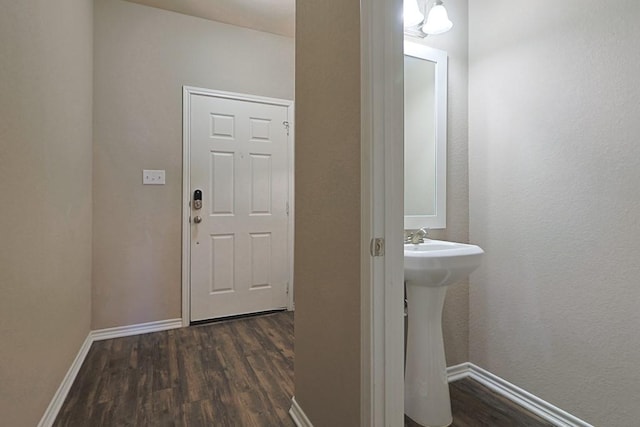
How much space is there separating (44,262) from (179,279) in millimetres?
1275

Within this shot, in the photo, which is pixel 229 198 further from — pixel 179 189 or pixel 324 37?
pixel 324 37

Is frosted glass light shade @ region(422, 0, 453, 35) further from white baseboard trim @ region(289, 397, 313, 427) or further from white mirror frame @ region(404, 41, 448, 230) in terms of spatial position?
white baseboard trim @ region(289, 397, 313, 427)

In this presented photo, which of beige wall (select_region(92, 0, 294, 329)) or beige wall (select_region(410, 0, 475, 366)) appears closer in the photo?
beige wall (select_region(410, 0, 475, 366))

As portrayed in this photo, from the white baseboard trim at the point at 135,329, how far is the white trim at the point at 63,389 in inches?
6.8

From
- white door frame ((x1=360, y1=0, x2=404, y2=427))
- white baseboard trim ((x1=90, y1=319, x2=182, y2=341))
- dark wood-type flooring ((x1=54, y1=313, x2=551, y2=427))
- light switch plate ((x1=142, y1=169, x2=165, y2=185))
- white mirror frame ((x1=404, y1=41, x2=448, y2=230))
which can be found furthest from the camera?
light switch plate ((x1=142, y1=169, x2=165, y2=185))

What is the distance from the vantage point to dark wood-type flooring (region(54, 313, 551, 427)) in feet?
5.02

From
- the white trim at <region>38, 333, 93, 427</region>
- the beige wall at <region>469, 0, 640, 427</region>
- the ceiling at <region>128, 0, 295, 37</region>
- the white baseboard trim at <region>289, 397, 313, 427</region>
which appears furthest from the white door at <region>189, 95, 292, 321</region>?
the beige wall at <region>469, 0, 640, 427</region>

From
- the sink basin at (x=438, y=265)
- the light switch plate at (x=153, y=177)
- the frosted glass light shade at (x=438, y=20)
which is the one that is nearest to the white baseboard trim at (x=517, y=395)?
the sink basin at (x=438, y=265)

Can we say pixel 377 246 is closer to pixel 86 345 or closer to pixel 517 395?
pixel 517 395

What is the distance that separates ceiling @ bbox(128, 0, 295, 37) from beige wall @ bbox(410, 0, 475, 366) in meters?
1.27

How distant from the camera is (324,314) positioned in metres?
1.26

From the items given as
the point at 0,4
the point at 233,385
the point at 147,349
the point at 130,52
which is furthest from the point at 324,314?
the point at 130,52

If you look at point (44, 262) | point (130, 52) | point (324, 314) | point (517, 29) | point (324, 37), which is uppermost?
point (130, 52)

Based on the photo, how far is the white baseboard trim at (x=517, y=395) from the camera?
4.80 ft
